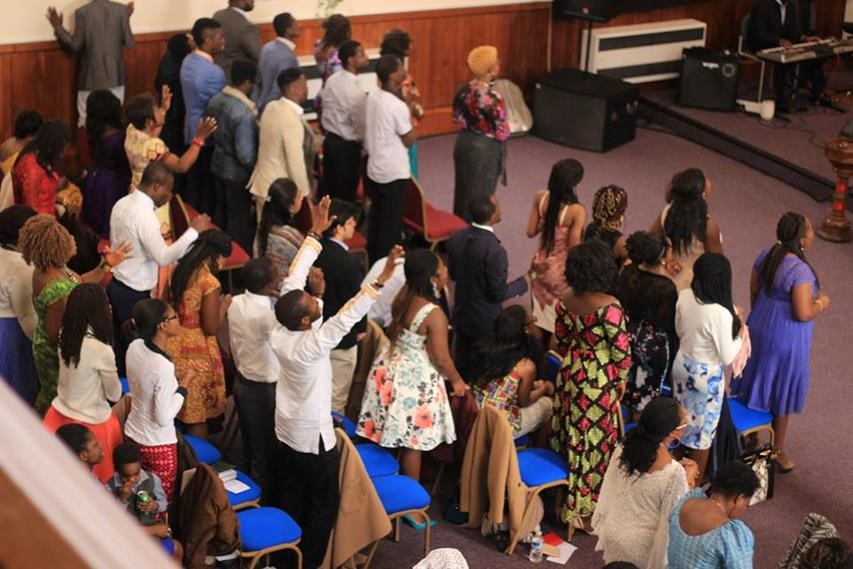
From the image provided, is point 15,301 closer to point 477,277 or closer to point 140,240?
point 140,240

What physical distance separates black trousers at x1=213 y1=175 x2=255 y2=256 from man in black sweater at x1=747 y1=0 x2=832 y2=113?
225 inches

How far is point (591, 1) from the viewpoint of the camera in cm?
1025

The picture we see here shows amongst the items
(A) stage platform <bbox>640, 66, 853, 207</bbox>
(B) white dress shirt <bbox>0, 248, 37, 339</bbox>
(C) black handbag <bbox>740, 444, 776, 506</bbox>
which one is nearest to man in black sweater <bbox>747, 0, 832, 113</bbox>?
(A) stage platform <bbox>640, 66, 853, 207</bbox>

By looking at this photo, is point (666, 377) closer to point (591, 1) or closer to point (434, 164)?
point (434, 164)

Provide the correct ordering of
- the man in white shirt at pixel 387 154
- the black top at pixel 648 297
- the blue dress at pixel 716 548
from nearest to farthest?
the blue dress at pixel 716 548
the black top at pixel 648 297
the man in white shirt at pixel 387 154

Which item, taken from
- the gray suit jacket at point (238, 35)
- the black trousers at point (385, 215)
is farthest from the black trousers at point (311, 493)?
the gray suit jacket at point (238, 35)

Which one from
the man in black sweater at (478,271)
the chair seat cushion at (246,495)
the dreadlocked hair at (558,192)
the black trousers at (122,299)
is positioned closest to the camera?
the chair seat cushion at (246,495)

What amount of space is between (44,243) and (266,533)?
143cm

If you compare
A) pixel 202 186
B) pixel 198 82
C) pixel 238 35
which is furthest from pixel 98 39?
pixel 202 186

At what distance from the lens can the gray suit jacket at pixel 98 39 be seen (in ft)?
27.1

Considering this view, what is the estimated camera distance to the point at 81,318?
159 inches

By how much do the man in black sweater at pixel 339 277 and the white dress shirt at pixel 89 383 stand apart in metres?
1.07

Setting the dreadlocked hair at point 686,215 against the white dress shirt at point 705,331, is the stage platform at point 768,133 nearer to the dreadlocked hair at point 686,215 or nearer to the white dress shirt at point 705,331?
the dreadlocked hair at point 686,215

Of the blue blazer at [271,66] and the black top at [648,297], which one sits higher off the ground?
the blue blazer at [271,66]
